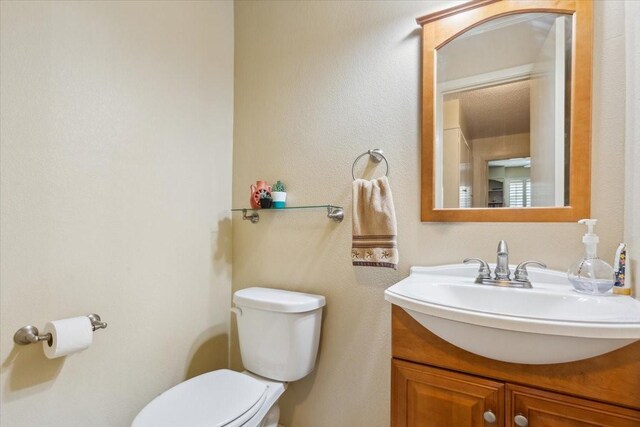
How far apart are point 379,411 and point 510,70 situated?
1.45 metres

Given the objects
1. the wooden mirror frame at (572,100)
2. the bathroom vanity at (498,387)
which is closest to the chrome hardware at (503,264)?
the wooden mirror frame at (572,100)

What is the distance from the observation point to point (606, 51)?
95cm

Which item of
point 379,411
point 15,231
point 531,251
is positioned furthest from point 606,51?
point 15,231

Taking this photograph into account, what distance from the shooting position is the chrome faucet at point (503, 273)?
98 centimetres

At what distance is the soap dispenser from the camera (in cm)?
86

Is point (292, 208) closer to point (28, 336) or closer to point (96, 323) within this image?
point (96, 323)

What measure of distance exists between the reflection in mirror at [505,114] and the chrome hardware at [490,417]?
659 millimetres

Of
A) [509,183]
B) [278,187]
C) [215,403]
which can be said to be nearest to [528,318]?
[509,183]

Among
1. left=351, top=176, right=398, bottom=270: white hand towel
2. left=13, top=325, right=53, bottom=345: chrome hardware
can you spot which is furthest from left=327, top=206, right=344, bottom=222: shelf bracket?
left=13, top=325, right=53, bottom=345: chrome hardware

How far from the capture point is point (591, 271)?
882 millimetres

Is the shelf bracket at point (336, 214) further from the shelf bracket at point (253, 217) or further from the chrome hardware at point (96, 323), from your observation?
the chrome hardware at point (96, 323)

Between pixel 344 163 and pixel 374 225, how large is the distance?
35 centimetres

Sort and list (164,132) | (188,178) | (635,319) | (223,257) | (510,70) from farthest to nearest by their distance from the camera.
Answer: (223,257)
(188,178)
(164,132)
(510,70)
(635,319)

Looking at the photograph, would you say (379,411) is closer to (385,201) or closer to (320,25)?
(385,201)
